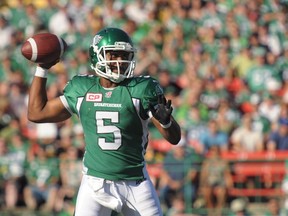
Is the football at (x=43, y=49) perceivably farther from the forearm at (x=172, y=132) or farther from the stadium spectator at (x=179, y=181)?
the stadium spectator at (x=179, y=181)

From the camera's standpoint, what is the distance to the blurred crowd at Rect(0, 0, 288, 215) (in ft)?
35.3

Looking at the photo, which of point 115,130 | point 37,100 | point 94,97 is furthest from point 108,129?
point 37,100

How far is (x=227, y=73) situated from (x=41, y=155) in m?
3.39

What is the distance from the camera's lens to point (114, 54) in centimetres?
550

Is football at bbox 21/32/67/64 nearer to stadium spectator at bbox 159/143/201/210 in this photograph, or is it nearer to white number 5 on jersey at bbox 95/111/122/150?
white number 5 on jersey at bbox 95/111/122/150

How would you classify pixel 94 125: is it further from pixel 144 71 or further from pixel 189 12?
pixel 189 12

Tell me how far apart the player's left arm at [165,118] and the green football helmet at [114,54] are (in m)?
0.33

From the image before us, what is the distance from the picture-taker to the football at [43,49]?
18.7 ft

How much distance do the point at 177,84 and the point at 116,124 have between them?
7707 millimetres

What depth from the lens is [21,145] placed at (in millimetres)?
11562

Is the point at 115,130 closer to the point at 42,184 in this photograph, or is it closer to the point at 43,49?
the point at 43,49

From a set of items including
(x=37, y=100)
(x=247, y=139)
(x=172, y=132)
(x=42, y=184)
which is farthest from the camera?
(x=247, y=139)

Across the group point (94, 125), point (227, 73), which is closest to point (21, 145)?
point (227, 73)

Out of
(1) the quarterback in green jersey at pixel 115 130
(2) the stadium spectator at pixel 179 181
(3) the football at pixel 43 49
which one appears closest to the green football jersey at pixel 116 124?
(1) the quarterback in green jersey at pixel 115 130
